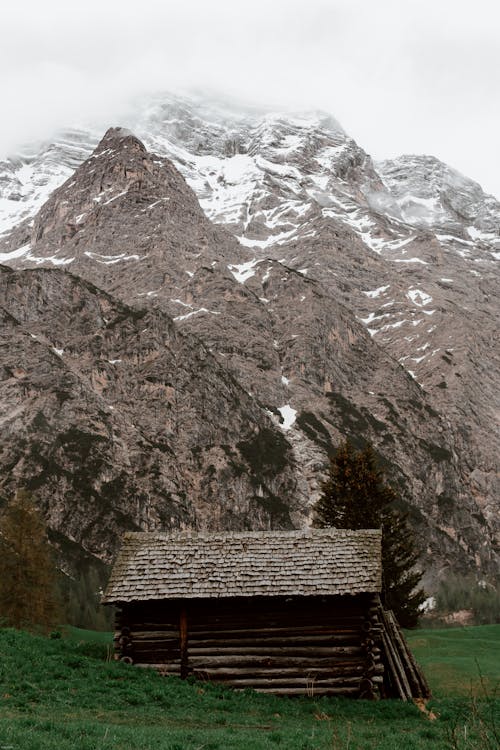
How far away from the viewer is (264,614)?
24547 millimetres

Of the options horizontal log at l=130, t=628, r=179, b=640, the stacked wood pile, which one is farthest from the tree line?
horizontal log at l=130, t=628, r=179, b=640

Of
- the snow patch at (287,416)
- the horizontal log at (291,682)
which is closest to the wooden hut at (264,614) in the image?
the horizontal log at (291,682)

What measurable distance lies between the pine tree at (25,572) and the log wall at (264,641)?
66.7 ft

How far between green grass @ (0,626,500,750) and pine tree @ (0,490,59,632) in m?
20.0

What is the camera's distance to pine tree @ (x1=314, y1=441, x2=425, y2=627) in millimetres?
38906

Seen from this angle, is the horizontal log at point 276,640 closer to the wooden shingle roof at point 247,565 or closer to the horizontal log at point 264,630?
the horizontal log at point 264,630

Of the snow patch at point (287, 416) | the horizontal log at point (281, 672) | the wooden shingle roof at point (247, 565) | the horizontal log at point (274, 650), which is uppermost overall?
the snow patch at point (287, 416)

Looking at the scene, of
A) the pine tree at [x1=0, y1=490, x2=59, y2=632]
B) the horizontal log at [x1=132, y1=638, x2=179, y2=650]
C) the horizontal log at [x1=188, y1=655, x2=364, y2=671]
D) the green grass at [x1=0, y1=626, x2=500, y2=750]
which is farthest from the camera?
the pine tree at [x1=0, y1=490, x2=59, y2=632]

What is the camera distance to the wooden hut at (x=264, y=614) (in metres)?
23.6

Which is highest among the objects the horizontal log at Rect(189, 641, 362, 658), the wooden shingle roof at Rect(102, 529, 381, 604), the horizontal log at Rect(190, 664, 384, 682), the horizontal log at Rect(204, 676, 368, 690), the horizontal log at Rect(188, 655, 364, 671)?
the wooden shingle roof at Rect(102, 529, 381, 604)

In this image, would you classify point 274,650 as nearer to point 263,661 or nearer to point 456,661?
point 263,661

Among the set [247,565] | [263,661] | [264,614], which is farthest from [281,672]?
[247,565]

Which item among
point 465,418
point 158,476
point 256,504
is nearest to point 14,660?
point 158,476

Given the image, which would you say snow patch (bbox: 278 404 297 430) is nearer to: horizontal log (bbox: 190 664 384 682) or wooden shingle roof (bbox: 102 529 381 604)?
wooden shingle roof (bbox: 102 529 381 604)
